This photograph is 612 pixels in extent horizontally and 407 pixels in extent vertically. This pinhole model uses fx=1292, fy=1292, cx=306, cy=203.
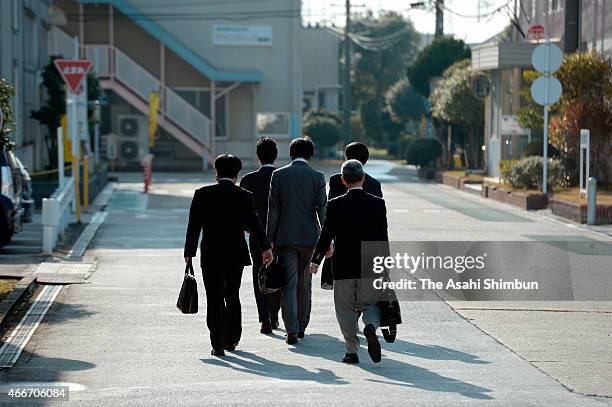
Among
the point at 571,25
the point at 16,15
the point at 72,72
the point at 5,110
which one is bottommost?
the point at 5,110

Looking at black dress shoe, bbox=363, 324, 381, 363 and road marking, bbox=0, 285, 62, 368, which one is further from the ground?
black dress shoe, bbox=363, 324, 381, 363

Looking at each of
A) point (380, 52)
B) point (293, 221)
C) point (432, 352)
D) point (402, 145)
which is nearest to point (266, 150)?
point (293, 221)

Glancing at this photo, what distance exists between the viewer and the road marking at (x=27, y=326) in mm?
10719

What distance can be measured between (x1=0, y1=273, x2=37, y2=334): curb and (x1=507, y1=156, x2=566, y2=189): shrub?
58.9 ft

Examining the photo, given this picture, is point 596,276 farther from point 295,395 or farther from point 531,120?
point 531,120

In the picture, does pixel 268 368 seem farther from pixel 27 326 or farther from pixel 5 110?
pixel 5 110

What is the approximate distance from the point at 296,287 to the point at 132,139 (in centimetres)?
4227

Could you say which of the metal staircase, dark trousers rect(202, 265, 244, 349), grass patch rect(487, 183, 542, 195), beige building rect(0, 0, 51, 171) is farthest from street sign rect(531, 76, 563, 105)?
the metal staircase

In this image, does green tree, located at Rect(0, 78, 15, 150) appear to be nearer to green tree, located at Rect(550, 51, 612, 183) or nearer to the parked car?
the parked car

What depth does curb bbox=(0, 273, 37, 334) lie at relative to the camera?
12538 mm

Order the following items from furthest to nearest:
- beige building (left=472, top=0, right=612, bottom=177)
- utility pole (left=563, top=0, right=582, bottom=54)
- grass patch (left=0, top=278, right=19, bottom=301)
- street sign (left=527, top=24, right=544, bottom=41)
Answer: street sign (left=527, top=24, right=544, bottom=41) → beige building (left=472, top=0, right=612, bottom=177) → utility pole (left=563, top=0, right=582, bottom=54) → grass patch (left=0, top=278, right=19, bottom=301)

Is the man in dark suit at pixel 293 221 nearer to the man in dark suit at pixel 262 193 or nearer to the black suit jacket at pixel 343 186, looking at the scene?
the black suit jacket at pixel 343 186

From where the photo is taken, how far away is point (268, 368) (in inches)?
398

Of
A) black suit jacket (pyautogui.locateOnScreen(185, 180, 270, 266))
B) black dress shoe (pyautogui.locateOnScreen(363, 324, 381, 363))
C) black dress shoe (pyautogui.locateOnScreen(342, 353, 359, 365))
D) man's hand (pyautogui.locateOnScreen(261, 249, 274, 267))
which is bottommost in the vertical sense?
black dress shoe (pyautogui.locateOnScreen(342, 353, 359, 365))
